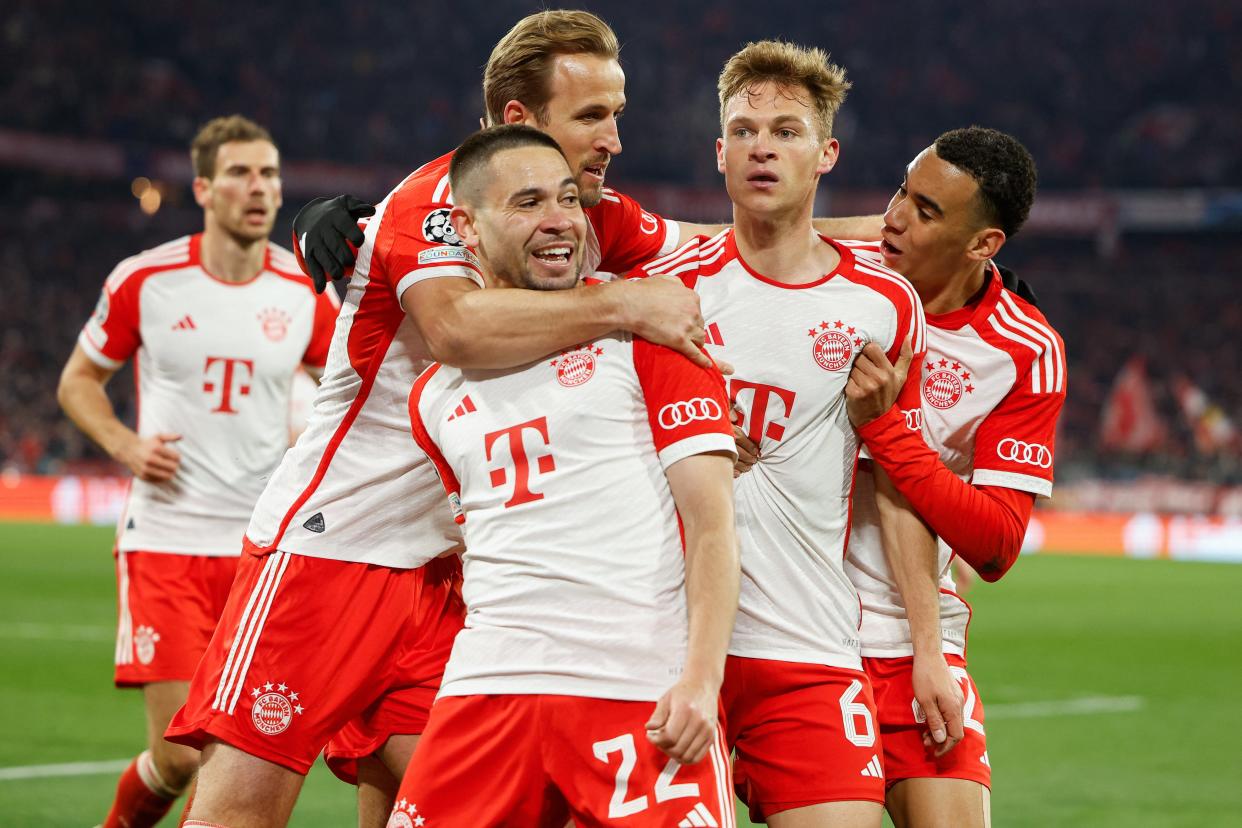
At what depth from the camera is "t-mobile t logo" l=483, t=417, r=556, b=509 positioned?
327 cm

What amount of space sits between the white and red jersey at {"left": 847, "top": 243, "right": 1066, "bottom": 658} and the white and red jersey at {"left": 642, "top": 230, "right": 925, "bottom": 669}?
26cm

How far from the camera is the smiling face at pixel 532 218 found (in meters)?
3.39

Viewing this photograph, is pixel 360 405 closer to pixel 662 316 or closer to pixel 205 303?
pixel 662 316

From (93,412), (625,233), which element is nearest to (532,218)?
(625,233)

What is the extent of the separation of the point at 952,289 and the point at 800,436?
76 cm

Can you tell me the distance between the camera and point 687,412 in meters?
3.24

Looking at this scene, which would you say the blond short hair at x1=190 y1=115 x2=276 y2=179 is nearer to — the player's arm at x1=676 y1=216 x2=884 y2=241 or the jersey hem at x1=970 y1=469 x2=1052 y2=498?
the player's arm at x1=676 y1=216 x2=884 y2=241

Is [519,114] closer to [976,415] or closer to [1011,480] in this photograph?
[976,415]

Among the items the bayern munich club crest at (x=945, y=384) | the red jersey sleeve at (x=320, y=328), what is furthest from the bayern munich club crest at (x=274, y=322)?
the bayern munich club crest at (x=945, y=384)

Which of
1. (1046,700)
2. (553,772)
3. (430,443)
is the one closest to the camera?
(553,772)

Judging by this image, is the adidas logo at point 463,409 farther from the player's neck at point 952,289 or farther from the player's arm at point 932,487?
the player's neck at point 952,289

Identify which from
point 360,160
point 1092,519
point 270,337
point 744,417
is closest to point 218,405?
point 270,337

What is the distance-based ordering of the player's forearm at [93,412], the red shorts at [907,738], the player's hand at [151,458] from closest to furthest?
the red shorts at [907,738], the player's hand at [151,458], the player's forearm at [93,412]

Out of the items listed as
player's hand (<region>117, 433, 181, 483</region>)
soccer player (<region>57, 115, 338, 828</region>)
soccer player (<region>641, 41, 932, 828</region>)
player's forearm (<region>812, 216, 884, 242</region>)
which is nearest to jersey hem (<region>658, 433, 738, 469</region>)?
soccer player (<region>641, 41, 932, 828</region>)
